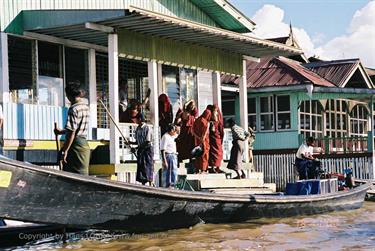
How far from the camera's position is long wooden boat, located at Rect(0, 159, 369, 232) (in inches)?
348

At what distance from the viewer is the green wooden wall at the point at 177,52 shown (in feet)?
47.0

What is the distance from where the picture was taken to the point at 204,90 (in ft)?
66.9

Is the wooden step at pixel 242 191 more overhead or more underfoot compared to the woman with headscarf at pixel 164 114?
more underfoot

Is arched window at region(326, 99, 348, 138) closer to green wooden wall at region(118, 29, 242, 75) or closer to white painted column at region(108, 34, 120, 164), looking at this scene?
green wooden wall at region(118, 29, 242, 75)

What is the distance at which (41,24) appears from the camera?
13.6 meters

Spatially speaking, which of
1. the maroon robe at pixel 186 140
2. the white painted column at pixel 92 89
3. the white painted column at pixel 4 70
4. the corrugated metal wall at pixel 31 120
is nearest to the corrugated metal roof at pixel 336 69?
the maroon robe at pixel 186 140

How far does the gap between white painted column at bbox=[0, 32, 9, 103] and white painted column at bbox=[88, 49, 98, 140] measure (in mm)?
2432

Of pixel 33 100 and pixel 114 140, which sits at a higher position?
pixel 33 100

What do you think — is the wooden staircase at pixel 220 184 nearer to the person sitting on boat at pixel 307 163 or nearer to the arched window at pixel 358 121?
the person sitting on boat at pixel 307 163

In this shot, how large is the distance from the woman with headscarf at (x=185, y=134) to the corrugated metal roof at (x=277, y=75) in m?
8.32

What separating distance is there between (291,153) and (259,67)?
4.26 meters

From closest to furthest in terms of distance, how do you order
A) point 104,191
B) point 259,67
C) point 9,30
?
1. point 104,191
2. point 9,30
3. point 259,67

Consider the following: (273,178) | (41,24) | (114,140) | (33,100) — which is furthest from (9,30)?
(273,178)

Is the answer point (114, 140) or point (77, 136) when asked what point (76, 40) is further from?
point (77, 136)
